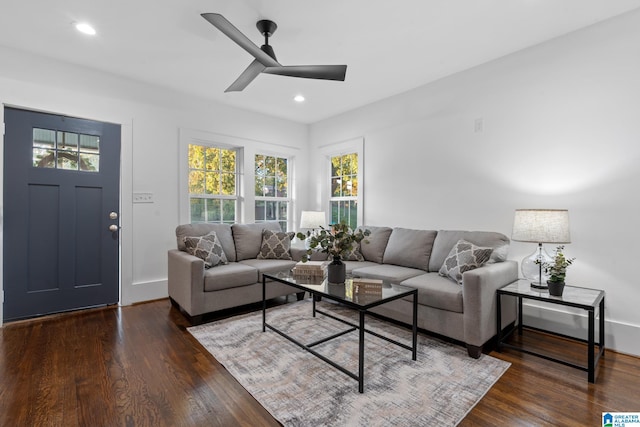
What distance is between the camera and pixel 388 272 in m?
3.08

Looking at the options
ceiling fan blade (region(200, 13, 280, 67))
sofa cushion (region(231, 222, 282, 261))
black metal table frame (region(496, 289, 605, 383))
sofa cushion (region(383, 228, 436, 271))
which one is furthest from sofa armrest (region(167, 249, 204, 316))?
black metal table frame (region(496, 289, 605, 383))

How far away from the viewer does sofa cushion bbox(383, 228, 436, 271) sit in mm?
3262

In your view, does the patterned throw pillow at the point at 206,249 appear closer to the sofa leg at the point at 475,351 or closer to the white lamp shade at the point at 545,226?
the sofa leg at the point at 475,351

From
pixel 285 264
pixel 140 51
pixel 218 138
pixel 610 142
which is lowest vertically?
pixel 285 264

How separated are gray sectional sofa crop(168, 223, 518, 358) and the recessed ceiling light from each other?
78.7 inches

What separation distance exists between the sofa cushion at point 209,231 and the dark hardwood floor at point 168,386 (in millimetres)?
1126

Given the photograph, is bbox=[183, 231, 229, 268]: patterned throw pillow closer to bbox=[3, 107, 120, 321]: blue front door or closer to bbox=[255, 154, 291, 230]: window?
bbox=[3, 107, 120, 321]: blue front door

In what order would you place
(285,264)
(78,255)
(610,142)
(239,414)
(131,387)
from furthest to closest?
(285,264) → (78,255) → (610,142) → (131,387) → (239,414)

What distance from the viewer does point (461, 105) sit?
11.1ft

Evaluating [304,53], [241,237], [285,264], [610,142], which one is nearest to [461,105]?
[610,142]

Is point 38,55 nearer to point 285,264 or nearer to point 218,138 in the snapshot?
point 218,138

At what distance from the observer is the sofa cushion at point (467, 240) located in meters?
2.79

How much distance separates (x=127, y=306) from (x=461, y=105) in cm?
435

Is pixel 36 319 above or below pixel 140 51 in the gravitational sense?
below
